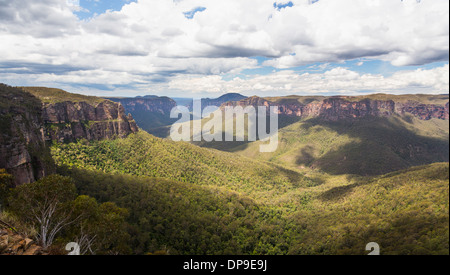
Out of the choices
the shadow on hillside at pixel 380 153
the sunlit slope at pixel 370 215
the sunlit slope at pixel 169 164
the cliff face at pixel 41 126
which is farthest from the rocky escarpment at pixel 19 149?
the shadow on hillside at pixel 380 153

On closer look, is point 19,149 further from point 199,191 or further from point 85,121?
point 85,121

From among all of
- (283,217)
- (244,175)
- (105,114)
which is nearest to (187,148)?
(244,175)

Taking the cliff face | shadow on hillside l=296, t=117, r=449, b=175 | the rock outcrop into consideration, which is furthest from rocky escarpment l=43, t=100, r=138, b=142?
A: shadow on hillside l=296, t=117, r=449, b=175

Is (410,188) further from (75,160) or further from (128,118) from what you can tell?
(128,118)

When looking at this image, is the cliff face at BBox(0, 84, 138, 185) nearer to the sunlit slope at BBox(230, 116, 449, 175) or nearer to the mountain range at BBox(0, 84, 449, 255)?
the mountain range at BBox(0, 84, 449, 255)

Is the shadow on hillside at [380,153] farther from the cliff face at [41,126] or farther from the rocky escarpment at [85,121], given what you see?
the cliff face at [41,126]

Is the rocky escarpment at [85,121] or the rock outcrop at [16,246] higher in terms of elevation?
the rocky escarpment at [85,121]

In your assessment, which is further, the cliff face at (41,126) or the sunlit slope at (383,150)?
the sunlit slope at (383,150)
